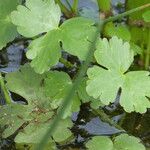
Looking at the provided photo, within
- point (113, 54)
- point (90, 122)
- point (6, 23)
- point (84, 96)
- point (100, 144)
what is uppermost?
point (6, 23)

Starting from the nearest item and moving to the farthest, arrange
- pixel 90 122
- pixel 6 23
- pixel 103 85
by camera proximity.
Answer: pixel 103 85
pixel 6 23
pixel 90 122

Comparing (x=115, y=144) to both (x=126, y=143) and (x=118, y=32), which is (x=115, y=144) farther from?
(x=118, y=32)

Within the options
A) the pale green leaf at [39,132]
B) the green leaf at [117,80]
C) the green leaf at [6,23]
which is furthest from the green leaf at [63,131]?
the green leaf at [6,23]

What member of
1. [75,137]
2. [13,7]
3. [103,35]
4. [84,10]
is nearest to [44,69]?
[13,7]

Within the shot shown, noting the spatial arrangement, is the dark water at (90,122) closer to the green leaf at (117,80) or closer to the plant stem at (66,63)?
the plant stem at (66,63)

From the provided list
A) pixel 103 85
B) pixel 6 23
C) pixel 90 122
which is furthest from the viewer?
pixel 90 122

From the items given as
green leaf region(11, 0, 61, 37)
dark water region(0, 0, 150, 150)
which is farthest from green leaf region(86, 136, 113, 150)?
green leaf region(11, 0, 61, 37)

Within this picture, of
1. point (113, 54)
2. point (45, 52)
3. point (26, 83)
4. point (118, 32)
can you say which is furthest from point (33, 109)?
point (118, 32)

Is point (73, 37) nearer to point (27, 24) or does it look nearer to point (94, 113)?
point (27, 24)
